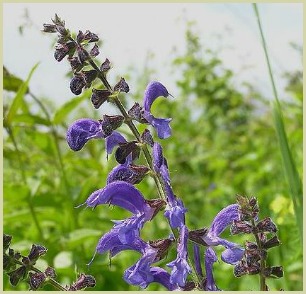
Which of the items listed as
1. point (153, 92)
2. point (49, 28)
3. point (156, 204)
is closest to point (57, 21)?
point (49, 28)

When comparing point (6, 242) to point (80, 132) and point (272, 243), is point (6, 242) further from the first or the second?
point (272, 243)

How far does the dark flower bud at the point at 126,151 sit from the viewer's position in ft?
4.36

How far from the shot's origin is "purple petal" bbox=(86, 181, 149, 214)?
4.46ft

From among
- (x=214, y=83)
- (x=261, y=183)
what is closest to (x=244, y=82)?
(x=214, y=83)

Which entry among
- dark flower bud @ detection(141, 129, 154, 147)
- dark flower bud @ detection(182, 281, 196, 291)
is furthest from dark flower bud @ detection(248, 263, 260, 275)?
dark flower bud @ detection(141, 129, 154, 147)

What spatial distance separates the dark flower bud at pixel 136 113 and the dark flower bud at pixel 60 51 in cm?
18

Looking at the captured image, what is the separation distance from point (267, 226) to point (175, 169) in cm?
32

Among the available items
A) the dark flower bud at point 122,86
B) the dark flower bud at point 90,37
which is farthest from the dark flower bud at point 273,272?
the dark flower bud at point 90,37

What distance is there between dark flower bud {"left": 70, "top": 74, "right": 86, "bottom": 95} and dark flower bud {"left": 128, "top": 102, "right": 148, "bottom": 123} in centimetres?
12

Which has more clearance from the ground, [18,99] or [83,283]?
[18,99]

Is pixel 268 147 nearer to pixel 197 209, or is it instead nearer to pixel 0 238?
pixel 197 209

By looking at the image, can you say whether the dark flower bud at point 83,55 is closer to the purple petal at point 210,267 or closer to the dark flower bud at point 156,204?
the dark flower bud at point 156,204

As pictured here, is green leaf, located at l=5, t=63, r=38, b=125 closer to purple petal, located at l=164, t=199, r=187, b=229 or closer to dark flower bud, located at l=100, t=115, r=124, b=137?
dark flower bud, located at l=100, t=115, r=124, b=137

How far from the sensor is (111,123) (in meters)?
1.32
